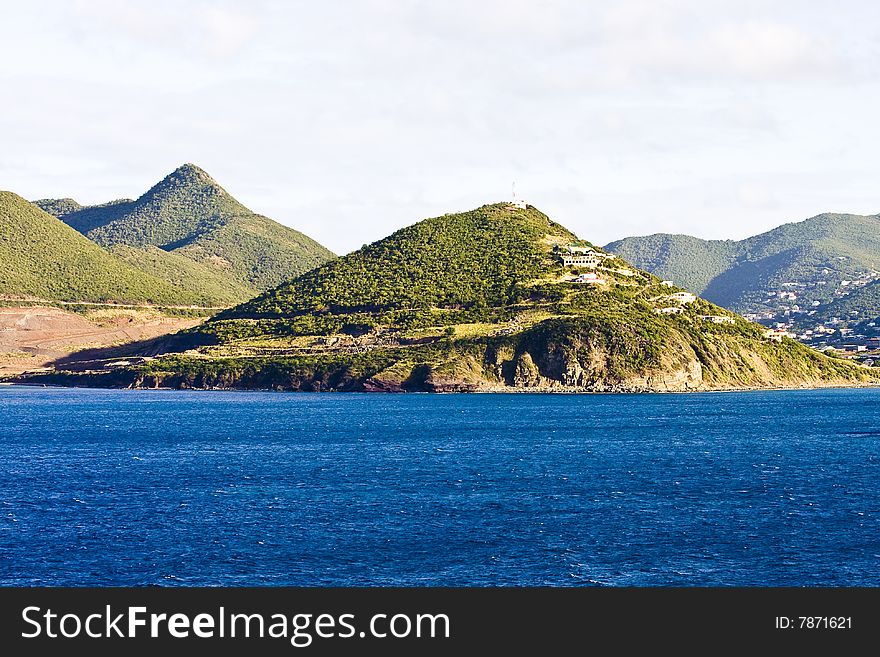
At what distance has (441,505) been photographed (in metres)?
87.4

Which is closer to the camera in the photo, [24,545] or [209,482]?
[24,545]

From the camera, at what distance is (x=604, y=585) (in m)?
61.6

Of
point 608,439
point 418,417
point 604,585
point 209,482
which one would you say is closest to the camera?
point 604,585

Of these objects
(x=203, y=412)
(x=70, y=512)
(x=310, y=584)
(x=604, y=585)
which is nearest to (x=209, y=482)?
(x=70, y=512)

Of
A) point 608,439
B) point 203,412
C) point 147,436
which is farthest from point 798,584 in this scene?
point 203,412

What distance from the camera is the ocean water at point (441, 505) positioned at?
65.8 meters

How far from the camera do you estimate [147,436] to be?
147 meters

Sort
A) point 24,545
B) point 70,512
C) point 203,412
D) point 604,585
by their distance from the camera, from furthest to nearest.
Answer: point 203,412, point 70,512, point 24,545, point 604,585

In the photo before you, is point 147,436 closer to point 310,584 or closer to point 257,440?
point 257,440

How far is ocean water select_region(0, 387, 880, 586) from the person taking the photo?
65812mm

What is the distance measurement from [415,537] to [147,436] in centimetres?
8128
